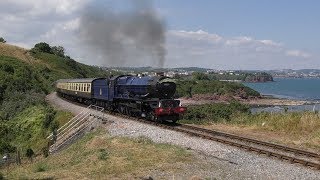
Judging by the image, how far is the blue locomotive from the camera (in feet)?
96.5

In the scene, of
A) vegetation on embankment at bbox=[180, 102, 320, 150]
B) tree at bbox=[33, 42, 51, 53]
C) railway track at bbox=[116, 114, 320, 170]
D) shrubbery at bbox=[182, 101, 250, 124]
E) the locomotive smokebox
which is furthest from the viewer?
tree at bbox=[33, 42, 51, 53]

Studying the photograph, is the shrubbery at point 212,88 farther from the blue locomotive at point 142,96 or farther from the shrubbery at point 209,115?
the blue locomotive at point 142,96

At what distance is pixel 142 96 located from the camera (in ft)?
100

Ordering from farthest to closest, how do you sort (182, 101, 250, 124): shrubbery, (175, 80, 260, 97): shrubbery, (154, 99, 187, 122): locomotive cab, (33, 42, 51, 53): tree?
(33, 42, 51, 53): tree → (175, 80, 260, 97): shrubbery → (182, 101, 250, 124): shrubbery → (154, 99, 187, 122): locomotive cab

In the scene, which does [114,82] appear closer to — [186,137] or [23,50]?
[186,137]

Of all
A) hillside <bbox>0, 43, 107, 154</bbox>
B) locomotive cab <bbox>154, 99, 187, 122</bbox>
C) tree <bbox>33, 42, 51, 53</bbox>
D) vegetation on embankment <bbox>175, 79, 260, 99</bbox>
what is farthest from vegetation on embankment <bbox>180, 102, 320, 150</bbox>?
tree <bbox>33, 42, 51, 53</bbox>

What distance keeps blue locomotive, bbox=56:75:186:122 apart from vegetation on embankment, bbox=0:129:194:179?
6.29 meters

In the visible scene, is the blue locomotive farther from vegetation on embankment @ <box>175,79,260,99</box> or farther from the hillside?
vegetation on embankment @ <box>175,79,260,99</box>

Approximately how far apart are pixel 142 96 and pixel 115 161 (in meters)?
12.6

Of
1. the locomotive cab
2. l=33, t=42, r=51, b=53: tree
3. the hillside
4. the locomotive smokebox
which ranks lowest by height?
the hillside

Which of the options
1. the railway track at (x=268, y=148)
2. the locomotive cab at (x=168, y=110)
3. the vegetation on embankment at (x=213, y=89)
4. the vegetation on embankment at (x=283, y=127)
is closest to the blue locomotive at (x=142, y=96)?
the locomotive cab at (x=168, y=110)

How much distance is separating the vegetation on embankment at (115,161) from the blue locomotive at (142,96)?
629 cm

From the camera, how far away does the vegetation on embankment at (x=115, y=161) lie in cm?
1627

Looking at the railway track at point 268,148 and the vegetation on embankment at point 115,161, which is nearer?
the vegetation on embankment at point 115,161
